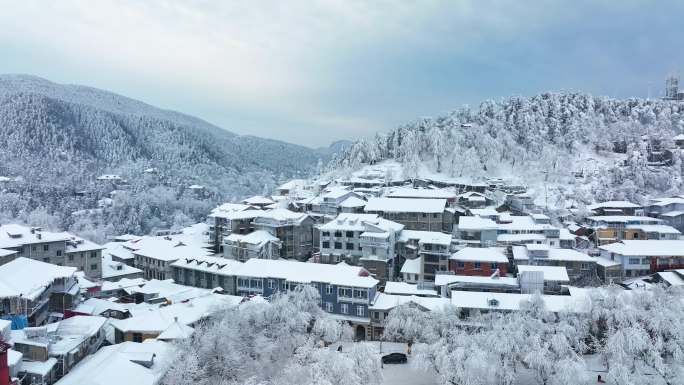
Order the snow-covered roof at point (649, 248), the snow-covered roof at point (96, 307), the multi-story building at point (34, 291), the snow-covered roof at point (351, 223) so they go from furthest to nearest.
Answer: the snow-covered roof at point (351, 223), the snow-covered roof at point (649, 248), the snow-covered roof at point (96, 307), the multi-story building at point (34, 291)

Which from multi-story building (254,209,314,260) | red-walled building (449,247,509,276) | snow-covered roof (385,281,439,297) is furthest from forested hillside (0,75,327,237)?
red-walled building (449,247,509,276)

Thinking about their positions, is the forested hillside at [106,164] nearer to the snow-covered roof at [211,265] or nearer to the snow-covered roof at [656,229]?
the snow-covered roof at [211,265]

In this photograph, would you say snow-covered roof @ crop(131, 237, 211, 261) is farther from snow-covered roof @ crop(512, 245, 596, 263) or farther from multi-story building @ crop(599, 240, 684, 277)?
multi-story building @ crop(599, 240, 684, 277)

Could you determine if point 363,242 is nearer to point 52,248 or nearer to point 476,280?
point 476,280

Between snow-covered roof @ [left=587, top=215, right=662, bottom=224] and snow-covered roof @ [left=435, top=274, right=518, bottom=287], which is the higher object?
snow-covered roof @ [left=587, top=215, right=662, bottom=224]

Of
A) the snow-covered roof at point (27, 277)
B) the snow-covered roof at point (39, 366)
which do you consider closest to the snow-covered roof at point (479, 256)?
the snow-covered roof at point (27, 277)

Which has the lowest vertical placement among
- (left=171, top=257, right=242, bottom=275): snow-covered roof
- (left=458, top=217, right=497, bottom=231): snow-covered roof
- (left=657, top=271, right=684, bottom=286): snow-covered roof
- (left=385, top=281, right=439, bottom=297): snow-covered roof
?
(left=385, top=281, right=439, bottom=297): snow-covered roof
